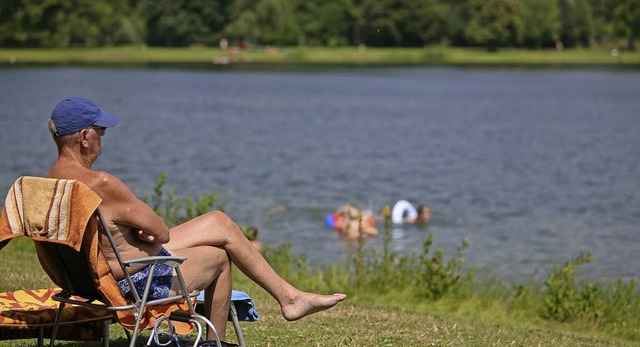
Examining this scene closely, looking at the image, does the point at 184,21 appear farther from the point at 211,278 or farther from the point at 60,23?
the point at 211,278

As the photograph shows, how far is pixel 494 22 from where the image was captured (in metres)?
111

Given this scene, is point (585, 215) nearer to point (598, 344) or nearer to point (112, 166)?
point (112, 166)

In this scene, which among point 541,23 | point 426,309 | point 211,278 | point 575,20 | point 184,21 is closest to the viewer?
point 211,278

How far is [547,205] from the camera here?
2148 cm

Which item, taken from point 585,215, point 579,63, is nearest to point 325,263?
point 585,215

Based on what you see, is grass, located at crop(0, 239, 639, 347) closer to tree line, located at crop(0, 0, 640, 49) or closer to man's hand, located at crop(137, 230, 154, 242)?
man's hand, located at crop(137, 230, 154, 242)

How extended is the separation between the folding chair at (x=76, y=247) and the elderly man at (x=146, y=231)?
0.12 metres

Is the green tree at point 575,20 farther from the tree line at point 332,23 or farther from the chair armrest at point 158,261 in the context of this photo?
the chair armrest at point 158,261

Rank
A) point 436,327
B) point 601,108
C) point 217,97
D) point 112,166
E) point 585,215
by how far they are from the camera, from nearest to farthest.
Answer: point 436,327 < point 585,215 < point 112,166 < point 601,108 < point 217,97

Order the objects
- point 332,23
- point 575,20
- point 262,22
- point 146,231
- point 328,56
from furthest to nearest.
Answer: point 575,20, point 332,23, point 262,22, point 328,56, point 146,231

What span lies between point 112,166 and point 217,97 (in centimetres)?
2847

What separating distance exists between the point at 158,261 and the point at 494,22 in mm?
108754

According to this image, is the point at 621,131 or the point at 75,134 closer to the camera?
the point at 75,134

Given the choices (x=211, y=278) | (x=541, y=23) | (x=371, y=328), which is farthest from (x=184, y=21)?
(x=211, y=278)
